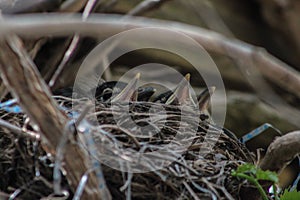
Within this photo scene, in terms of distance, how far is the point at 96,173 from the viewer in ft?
3.39

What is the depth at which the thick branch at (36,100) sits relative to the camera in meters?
0.94

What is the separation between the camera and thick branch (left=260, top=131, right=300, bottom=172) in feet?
4.09

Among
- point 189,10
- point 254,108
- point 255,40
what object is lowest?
point 254,108

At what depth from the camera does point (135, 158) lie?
3.67 feet

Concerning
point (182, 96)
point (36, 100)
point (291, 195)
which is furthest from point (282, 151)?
point (36, 100)

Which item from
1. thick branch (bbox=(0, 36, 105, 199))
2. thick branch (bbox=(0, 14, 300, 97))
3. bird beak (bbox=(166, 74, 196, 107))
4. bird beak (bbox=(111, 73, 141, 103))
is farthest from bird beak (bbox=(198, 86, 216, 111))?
thick branch (bbox=(0, 14, 300, 97))

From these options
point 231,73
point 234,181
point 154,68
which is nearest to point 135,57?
point 154,68

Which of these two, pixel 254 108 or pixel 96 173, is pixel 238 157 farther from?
pixel 254 108

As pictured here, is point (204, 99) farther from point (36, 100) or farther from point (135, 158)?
point (36, 100)

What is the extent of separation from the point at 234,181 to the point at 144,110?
0.74ft


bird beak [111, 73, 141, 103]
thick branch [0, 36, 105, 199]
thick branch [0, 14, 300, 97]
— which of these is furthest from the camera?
bird beak [111, 73, 141, 103]

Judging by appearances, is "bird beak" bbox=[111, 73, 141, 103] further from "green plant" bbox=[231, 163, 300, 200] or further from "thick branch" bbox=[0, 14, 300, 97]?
"thick branch" bbox=[0, 14, 300, 97]

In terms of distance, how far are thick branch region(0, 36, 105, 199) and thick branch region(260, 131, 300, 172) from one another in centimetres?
38

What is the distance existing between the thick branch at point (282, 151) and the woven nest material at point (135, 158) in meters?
0.07
